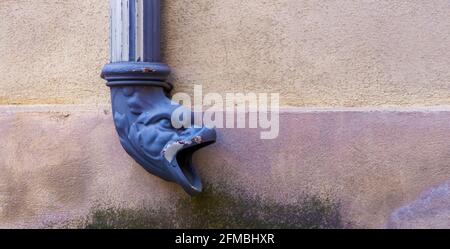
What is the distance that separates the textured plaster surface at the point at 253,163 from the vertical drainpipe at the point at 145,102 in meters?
0.16

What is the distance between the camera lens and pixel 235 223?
10.2ft

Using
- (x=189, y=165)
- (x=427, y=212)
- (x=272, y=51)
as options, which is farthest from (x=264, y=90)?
(x=427, y=212)

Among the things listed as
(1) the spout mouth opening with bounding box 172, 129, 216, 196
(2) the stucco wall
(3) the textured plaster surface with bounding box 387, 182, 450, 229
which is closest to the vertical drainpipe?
(1) the spout mouth opening with bounding box 172, 129, 216, 196

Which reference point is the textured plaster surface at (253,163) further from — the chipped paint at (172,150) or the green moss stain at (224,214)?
the chipped paint at (172,150)

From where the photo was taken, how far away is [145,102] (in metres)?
3.05

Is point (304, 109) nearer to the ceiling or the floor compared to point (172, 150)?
nearer to the ceiling

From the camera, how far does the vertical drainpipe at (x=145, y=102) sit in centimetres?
299

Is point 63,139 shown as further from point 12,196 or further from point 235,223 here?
point 235,223

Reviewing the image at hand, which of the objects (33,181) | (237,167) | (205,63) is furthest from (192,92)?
(33,181)

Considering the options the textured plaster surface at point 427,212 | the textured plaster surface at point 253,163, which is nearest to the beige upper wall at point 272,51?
the textured plaster surface at point 253,163

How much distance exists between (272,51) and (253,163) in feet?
2.02

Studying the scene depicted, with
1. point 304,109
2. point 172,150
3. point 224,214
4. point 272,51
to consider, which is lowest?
point 224,214

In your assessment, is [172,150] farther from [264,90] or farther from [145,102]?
[264,90]

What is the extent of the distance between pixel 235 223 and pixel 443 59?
54.9 inches
